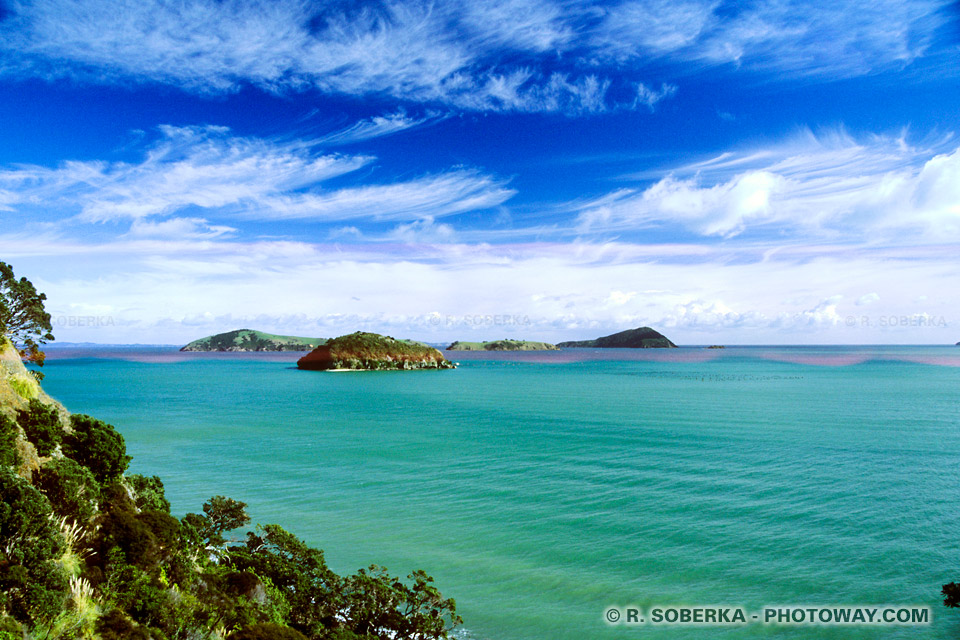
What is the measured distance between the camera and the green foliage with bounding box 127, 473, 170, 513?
14.4 meters

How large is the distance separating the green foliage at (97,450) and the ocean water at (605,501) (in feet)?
24.3

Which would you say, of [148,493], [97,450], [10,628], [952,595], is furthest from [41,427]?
[952,595]

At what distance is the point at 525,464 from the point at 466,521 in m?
10.8

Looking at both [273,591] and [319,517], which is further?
[319,517]

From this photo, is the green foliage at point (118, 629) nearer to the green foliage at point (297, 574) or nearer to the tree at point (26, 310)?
the green foliage at point (297, 574)

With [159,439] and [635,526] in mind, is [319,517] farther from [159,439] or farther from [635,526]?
[159,439]

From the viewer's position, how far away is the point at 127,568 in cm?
1038

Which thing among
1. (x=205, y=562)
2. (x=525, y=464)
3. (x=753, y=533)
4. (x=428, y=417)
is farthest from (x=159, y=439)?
(x=753, y=533)

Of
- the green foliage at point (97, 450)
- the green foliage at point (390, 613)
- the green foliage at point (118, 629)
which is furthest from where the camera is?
the green foliage at point (97, 450)

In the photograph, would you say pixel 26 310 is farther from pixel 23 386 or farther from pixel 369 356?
pixel 369 356

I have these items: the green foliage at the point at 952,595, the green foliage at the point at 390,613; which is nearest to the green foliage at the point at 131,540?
the green foliage at the point at 390,613

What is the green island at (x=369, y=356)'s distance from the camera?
162 meters

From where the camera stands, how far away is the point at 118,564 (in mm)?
10516

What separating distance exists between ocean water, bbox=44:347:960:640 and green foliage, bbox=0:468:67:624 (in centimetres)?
922
